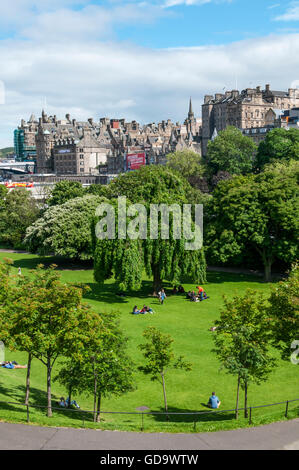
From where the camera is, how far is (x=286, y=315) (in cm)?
2641

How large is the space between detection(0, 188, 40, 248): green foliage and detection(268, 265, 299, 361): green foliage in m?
62.9

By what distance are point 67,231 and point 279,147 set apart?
64200 mm

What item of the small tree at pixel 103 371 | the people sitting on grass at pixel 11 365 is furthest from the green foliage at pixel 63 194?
the small tree at pixel 103 371

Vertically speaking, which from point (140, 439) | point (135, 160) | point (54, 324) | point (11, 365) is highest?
point (135, 160)

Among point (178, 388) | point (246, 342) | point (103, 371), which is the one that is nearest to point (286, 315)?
point (246, 342)

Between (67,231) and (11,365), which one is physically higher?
(67,231)

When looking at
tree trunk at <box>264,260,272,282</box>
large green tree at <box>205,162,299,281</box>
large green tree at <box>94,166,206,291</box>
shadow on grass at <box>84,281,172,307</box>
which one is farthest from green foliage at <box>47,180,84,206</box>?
tree trunk at <box>264,260,272,282</box>

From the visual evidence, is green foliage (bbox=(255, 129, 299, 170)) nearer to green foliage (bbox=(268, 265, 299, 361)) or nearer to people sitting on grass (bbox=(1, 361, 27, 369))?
green foliage (bbox=(268, 265, 299, 361))

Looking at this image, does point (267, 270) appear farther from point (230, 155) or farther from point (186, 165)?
point (230, 155)

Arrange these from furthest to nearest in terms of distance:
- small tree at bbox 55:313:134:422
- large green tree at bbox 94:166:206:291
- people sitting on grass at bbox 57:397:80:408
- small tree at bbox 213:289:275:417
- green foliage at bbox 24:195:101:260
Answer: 1. green foliage at bbox 24:195:101:260
2. large green tree at bbox 94:166:206:291
3. people sitting on grass at bbox 57:397:80:408
4. small tree at bbox 213:289:275:417
5. small tree at bbox 55:313:134:422

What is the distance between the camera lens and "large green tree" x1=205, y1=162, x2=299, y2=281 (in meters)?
53.7
